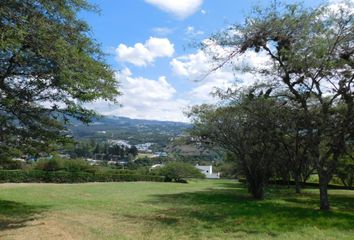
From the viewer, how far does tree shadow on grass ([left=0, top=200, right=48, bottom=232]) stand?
13480mm

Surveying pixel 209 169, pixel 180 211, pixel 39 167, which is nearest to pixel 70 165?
pixel 39 167

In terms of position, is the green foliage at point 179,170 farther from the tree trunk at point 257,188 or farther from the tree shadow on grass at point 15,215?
the tree shadow on grass at point 15,215

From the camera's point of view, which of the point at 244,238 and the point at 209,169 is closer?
the point at 244,238

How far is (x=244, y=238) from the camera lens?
11.8m

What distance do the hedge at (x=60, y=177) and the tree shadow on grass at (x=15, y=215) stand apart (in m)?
34.5

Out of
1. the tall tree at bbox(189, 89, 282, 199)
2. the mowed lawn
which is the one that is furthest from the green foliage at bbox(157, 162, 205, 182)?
the mowed lawn

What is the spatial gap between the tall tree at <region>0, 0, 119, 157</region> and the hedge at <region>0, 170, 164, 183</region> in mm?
37690

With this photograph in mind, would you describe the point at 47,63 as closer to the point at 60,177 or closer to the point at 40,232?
the point at 40,232

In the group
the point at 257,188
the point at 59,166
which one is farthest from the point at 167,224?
the point at 59,166

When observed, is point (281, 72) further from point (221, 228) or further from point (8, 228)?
point (8, 228)

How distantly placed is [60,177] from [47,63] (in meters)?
43.9

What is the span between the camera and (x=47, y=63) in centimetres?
1313

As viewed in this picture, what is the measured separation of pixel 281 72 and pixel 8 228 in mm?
12405

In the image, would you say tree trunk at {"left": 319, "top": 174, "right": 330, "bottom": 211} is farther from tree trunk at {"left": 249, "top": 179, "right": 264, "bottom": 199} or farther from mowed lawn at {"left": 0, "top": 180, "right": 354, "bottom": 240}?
tree trunk at {"left": 249, "top": 179, "right": 264, "bottom": 199}
